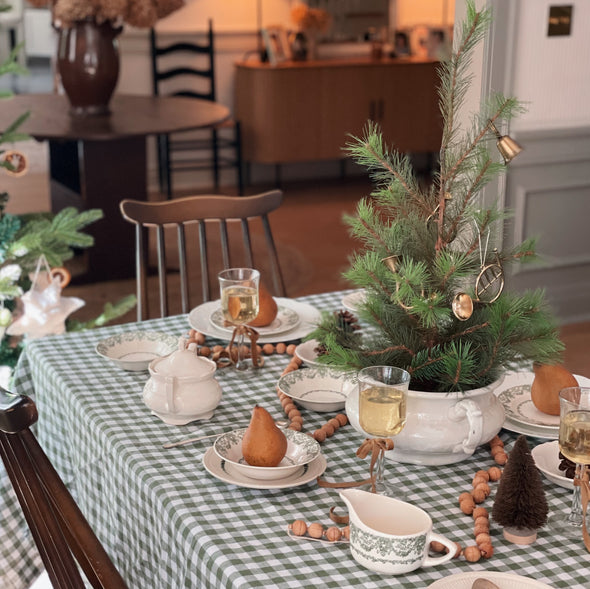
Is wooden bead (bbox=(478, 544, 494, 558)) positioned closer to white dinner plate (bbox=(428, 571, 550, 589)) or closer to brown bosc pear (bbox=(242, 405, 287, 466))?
white dinner plate (bbox=(428, 571, 550, 589))

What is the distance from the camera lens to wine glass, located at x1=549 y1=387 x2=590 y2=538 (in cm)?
120

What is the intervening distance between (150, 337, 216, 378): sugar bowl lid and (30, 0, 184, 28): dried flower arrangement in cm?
304

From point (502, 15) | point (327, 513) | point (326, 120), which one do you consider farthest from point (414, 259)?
point (326, 120)

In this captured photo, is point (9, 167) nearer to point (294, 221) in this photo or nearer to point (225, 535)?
point (225, 535)

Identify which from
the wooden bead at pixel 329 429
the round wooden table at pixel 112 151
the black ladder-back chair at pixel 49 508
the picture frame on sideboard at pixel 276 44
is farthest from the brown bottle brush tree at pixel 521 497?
the picture frame on sideboard at pixel 276 44

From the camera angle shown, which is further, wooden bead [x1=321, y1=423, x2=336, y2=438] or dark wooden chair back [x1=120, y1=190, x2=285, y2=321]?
dark wooden chair back [x1=120, y1=190, x2=285, y2=321]

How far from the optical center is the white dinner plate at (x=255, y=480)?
1.32 metres

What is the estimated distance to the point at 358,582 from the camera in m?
1.12

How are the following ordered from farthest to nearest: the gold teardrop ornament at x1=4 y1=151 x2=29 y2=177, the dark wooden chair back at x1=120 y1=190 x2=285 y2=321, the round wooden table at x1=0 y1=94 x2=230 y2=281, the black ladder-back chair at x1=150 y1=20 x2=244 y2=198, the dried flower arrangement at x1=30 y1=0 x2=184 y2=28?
the black ladder-back chair at x1=150 y1=20 x2=244 y2=198 < the dried flower arrangement at x1=30 y1=0 x2=184 y2=28 < the round wooden table at x1=0 y1=94 x2=230 y2=281 < the gold teardrop ornament at x1=4 y1=151 x2=29 y2=177 < the dark wooden chair back at x1=120 y1=190 x2=285 y2=321

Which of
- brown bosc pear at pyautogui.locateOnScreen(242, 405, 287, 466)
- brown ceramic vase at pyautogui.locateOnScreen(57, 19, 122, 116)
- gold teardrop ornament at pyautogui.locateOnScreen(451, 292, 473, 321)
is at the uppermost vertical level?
brown ceramic vase at pyautogui.locateOnScreen(57, 19, 122, 116)

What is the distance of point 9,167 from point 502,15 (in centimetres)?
207

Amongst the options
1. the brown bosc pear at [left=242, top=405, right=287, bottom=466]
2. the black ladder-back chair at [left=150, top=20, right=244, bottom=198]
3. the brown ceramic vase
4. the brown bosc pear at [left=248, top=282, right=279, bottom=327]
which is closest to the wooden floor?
the black ladder-back chair at [left=150, top=20, right=244, bottom=198]

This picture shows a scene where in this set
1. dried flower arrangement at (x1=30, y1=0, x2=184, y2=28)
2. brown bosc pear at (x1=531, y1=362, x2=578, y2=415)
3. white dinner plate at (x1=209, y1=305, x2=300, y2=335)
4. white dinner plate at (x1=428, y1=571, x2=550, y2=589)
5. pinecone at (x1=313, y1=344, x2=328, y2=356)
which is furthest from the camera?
dried flower arrangement at (x1=30, y1=0, x2=184, y2=28)

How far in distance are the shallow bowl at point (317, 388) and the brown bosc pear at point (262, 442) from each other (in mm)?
245
